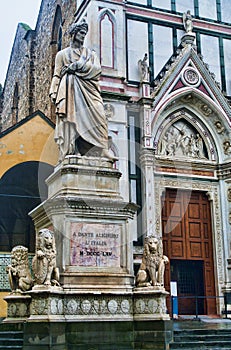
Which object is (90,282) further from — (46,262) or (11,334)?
(11,334)

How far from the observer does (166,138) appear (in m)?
22.3

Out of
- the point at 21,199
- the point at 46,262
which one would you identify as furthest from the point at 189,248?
the point at 46,262

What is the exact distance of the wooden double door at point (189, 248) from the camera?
21.1 meters

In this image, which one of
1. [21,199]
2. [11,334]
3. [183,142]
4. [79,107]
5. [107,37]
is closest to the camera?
[11,334]

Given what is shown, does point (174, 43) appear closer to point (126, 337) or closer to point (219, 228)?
point (219, 228)

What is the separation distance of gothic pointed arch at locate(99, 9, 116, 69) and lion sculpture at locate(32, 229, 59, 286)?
1195 centimetres

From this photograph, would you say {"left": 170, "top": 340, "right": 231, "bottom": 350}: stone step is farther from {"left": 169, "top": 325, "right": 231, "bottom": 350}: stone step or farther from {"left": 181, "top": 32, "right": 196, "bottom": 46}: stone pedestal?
{"left": 181, "top": 32, "right": 196, "bottom": 46}: stone pedestal

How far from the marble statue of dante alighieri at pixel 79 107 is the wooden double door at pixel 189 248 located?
31.7ft

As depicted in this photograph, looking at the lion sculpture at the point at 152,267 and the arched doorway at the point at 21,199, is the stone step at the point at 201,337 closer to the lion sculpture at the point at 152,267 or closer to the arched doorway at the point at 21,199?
the lion sculpture at the point at 152,267

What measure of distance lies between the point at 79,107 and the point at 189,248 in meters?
10.9

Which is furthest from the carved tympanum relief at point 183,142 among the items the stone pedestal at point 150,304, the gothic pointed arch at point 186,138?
the stone pedestal at point 150,304

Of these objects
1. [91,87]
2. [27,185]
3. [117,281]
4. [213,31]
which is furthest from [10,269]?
[213,31]

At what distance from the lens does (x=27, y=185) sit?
22703mm

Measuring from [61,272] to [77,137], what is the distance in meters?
2.86
